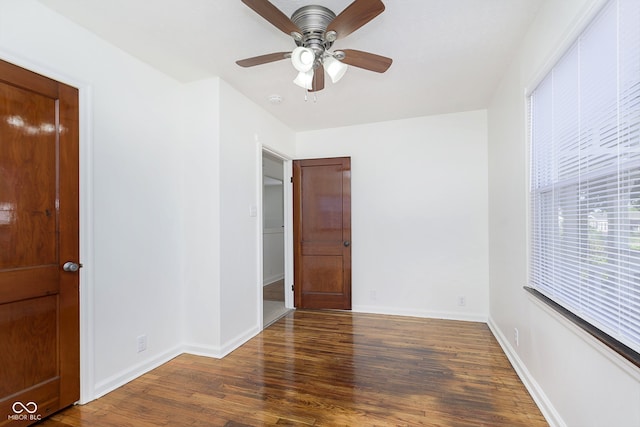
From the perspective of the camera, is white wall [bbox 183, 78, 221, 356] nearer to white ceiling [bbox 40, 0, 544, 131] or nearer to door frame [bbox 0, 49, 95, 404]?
white ceiling [bbox 40, 0, 544, 131]

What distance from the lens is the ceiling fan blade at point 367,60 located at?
1947mm

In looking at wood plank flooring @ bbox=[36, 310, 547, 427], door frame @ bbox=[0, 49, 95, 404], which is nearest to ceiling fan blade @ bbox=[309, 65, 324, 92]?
door frame @ bbox=[0, 49, 95, 404]

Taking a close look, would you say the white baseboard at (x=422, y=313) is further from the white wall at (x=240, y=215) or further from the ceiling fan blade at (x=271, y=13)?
the ceiling fan blade at (x=271, y=13)

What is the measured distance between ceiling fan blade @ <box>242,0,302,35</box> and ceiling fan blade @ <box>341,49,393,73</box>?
36 cm

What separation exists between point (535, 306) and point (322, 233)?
2.64 m

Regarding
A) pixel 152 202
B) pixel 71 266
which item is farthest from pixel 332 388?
pixel 152 202

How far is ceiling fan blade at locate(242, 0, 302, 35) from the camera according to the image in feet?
5.00

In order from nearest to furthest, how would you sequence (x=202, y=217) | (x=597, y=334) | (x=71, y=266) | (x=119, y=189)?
(x=597, y=334) → (x=71, y=266) → (x=119, y=189) → (x=202, y=217)

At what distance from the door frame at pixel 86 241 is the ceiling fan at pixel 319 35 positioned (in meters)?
1.17

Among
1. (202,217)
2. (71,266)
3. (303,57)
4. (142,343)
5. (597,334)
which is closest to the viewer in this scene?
(597,334)

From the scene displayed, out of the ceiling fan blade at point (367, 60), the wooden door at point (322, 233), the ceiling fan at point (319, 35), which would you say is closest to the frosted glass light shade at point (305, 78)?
the ceiling fan at point (319, 35)

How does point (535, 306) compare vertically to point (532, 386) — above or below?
above

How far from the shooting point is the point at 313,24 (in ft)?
6.23

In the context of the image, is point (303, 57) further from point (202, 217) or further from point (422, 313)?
point (422, 313)
